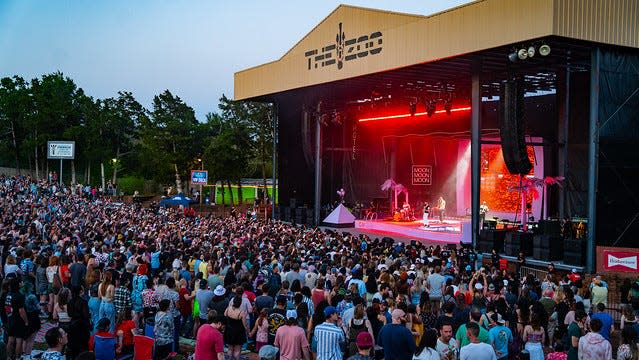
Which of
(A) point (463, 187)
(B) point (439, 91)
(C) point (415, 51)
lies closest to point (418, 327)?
(C) point (415, 51)

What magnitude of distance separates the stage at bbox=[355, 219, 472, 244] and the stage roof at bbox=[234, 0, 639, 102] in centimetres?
610

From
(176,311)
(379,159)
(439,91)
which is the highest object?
(439,91)

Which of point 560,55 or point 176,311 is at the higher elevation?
point 560,55

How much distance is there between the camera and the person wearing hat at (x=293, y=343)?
6312mm

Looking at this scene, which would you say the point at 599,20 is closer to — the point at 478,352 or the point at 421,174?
the point at 478,352

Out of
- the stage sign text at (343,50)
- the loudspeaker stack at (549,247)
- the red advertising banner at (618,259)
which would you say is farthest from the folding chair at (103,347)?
the stage sign text at (343,50)

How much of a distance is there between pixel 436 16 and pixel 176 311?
14856mm

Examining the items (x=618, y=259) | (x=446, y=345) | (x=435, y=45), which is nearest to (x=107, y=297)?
(x=446, y=345)

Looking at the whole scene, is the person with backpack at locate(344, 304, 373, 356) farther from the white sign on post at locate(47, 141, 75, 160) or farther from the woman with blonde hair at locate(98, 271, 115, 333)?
the white sign on post at locate(47, 141, 75, 160)

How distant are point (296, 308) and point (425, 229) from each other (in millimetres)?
17924

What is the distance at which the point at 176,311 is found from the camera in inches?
324

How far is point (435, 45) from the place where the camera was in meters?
19.5

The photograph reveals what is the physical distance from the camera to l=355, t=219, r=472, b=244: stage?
2216 cm

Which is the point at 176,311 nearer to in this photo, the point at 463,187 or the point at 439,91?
the point at 439,91
